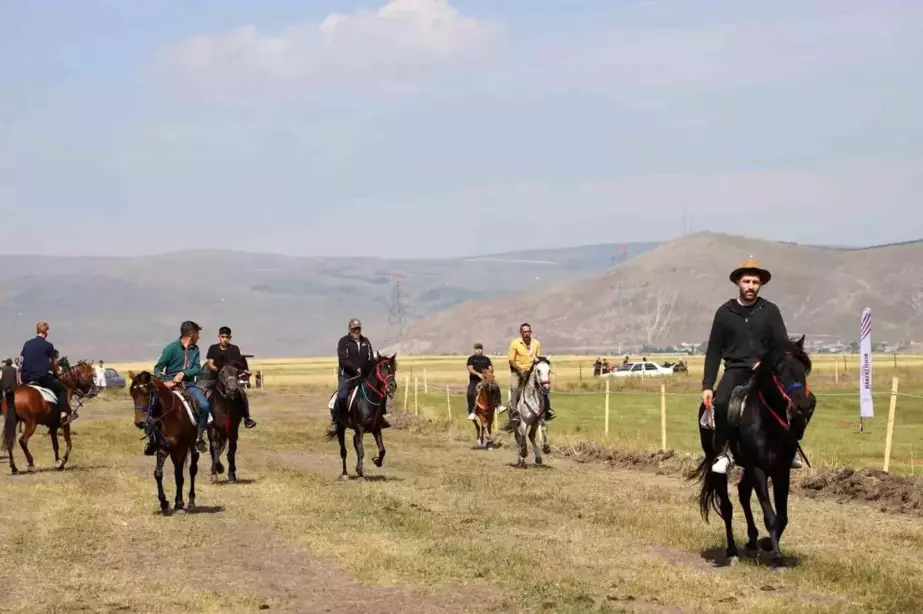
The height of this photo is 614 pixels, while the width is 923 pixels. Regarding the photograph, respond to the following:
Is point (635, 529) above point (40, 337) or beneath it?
beneath

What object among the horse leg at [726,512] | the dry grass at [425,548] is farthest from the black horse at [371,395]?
the horse leg at [726,512]

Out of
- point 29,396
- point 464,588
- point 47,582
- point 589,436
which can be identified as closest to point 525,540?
point 464,588

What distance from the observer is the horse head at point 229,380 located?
2092 cm

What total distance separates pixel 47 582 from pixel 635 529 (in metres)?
6.51

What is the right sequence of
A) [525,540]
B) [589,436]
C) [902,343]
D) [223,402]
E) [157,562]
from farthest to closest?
[902,343] < [589,436] < [223,402] < [525,540] < [157,562]

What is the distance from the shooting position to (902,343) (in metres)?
190

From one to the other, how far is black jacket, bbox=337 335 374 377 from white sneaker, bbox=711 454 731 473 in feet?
31.2

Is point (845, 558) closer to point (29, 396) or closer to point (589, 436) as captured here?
point (29, 396)

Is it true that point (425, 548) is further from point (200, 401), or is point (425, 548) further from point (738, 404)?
point (200, 401)

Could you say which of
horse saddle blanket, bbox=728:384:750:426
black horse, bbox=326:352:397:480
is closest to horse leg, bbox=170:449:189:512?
black horse, bbox=326:352:397:480

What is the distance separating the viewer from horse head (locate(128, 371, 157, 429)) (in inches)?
649

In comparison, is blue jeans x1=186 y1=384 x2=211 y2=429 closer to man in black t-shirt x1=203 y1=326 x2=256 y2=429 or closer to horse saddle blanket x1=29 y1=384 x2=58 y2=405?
man in black t-shirt x1=203 y1=326 x2=256 y2=429

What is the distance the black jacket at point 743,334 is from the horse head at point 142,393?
291 inches

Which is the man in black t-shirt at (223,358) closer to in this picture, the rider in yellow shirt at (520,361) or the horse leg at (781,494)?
the rider in yellow shirt at (520,361)
